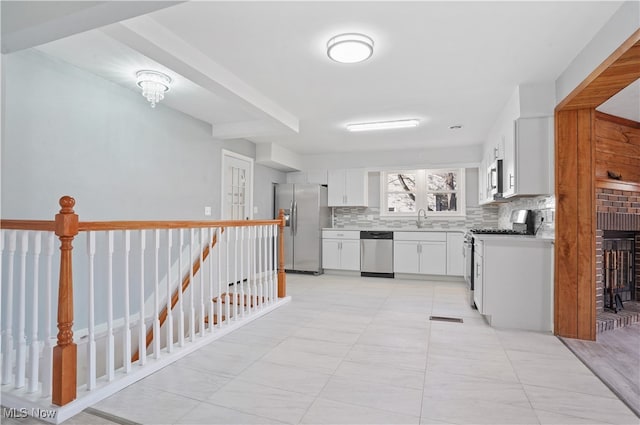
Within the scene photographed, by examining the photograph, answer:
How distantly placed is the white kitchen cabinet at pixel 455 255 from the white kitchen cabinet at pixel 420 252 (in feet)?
0.20

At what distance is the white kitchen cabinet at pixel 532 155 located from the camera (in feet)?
10.3

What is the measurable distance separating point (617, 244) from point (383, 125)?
3.16m

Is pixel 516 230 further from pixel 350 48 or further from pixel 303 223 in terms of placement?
pixel 303 223

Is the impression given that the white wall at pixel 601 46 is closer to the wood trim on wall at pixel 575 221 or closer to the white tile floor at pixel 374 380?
the wood trim on wall at pixel 575 221

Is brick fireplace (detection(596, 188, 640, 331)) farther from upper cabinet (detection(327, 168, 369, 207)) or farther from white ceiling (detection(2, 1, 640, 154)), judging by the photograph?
upper cabinet (detection(327, 168, 369, 207))

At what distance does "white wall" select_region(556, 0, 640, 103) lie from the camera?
6.39 feet

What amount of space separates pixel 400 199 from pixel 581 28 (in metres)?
4.41

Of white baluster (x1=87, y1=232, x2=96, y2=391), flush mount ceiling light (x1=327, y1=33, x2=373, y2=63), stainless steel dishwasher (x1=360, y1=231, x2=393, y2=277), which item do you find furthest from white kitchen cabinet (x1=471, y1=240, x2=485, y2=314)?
white baluster (x1=87, y1=232, x2=96, y2=391)

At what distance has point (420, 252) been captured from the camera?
5.72m

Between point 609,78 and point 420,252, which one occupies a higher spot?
point 609,78

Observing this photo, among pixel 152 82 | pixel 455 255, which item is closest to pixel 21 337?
pixel 152 82

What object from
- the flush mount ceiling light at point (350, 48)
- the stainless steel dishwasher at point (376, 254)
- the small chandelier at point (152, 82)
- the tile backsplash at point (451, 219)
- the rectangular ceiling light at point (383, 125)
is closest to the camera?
the flush mount ceiling light at point (350, 48)

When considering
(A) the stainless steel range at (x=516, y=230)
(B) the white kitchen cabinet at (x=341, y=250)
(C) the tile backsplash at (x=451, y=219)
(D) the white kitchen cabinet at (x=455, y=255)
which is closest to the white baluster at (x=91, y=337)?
(A) the stainless steel range at (x=516, y=230)

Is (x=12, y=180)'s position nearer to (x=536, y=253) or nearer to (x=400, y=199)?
(x=536, y=253)
